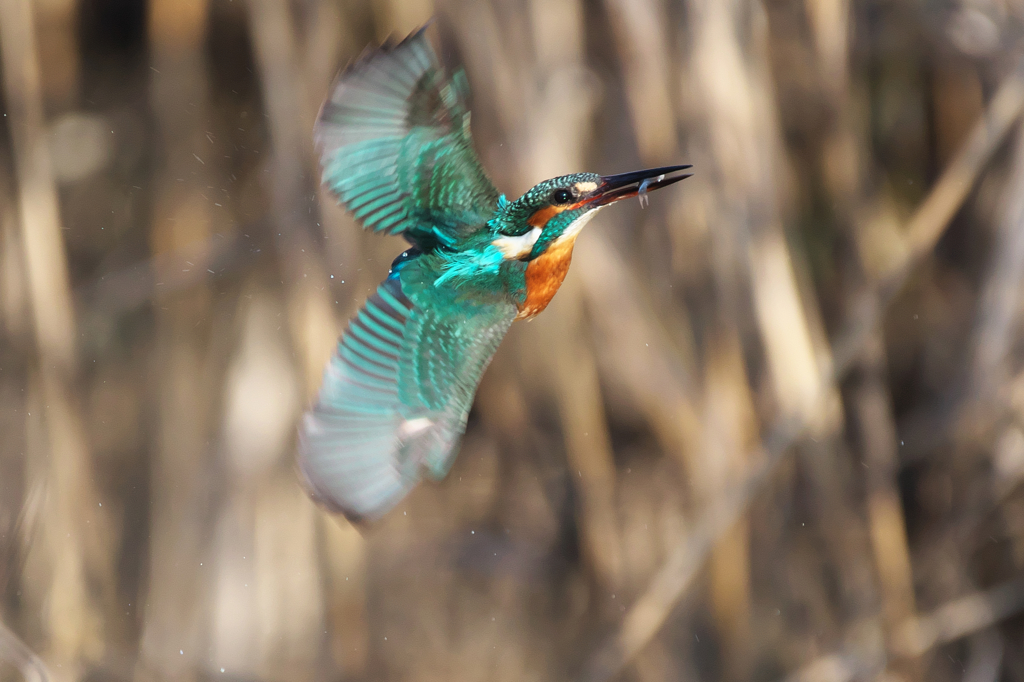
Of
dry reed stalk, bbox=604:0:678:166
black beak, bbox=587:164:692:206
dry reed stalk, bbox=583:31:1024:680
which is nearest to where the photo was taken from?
black beak, bbox=587:164:692:206

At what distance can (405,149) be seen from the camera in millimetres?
444

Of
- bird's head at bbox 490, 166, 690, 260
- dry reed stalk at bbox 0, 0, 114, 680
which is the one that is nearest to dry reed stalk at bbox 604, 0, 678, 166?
bird's head at bbox 490, 166, 690, 260

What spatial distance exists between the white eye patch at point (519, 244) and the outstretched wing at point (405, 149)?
3 centimetres

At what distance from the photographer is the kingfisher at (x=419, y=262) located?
0.36 m

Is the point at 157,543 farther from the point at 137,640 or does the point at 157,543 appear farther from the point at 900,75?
the point at 900,75

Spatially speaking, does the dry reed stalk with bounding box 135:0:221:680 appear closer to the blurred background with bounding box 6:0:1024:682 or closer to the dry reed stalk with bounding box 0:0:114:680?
the blurred background with bounding box 6:0:1024:682

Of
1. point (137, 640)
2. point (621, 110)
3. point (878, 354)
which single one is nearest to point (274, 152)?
point (621, 110)

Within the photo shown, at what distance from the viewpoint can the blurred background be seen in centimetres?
106

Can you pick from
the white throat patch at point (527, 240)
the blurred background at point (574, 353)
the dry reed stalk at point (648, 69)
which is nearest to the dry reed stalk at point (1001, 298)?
the blurred background at point (574, 353)

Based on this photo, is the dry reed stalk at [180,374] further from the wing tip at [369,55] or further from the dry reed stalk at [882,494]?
the dry reed stalk at [882,494]

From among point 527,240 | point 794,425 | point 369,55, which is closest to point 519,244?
point 527,240

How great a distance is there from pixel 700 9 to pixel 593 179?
2.26ft

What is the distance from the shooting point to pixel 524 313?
0.37m

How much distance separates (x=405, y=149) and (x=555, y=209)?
11 centimetres
